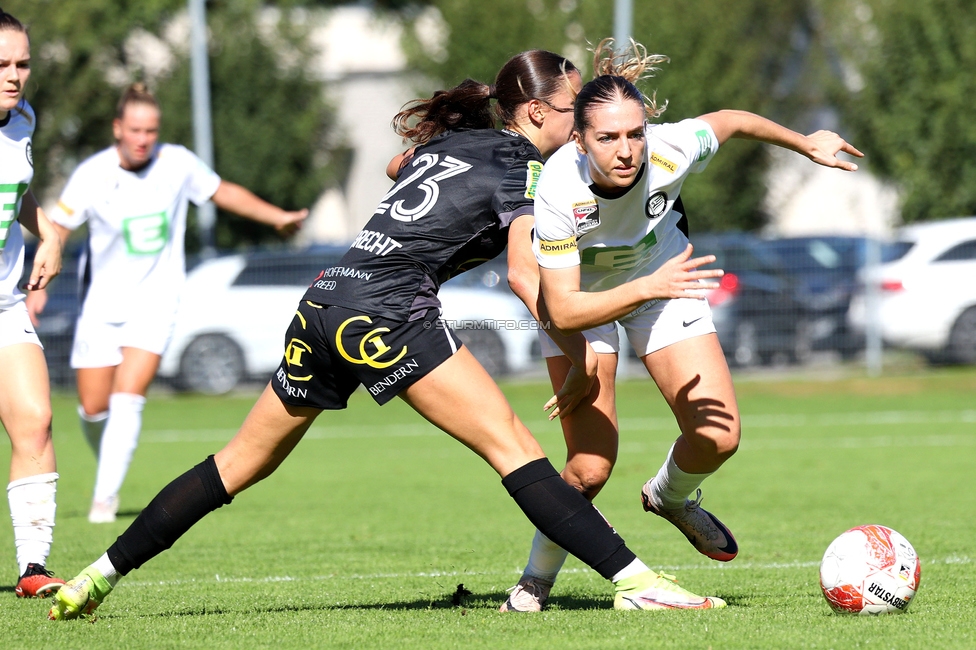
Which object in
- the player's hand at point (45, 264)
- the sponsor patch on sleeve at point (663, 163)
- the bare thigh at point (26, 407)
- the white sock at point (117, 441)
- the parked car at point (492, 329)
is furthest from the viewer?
the parked car at point (492, 329)

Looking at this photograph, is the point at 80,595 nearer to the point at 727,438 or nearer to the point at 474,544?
the point at 727,438

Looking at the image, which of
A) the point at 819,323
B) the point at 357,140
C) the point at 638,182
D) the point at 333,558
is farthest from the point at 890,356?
the point at 357,140

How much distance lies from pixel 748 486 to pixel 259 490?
3.79m

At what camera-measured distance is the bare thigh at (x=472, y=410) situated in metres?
4.41

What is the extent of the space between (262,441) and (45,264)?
164 centimetres

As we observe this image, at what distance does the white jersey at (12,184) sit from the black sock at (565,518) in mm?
2509

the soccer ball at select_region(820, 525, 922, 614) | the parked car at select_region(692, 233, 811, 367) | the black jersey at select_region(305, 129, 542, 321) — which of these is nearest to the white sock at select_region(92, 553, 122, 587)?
the black jersey at select_region(305, 129, 542, 321)

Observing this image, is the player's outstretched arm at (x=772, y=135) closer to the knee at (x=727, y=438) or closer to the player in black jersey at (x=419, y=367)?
the player in black jersey at (x=419, y=367)

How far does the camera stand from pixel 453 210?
449 cm

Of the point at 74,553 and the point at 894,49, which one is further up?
the point at 894,49

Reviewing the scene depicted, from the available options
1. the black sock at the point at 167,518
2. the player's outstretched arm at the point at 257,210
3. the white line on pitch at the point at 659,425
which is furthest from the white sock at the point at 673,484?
the white line on pitch at the point at 659,425

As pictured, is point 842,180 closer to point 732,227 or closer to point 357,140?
point 732,227

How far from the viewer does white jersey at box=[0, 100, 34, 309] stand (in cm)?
547

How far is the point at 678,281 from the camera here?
4.05 m
